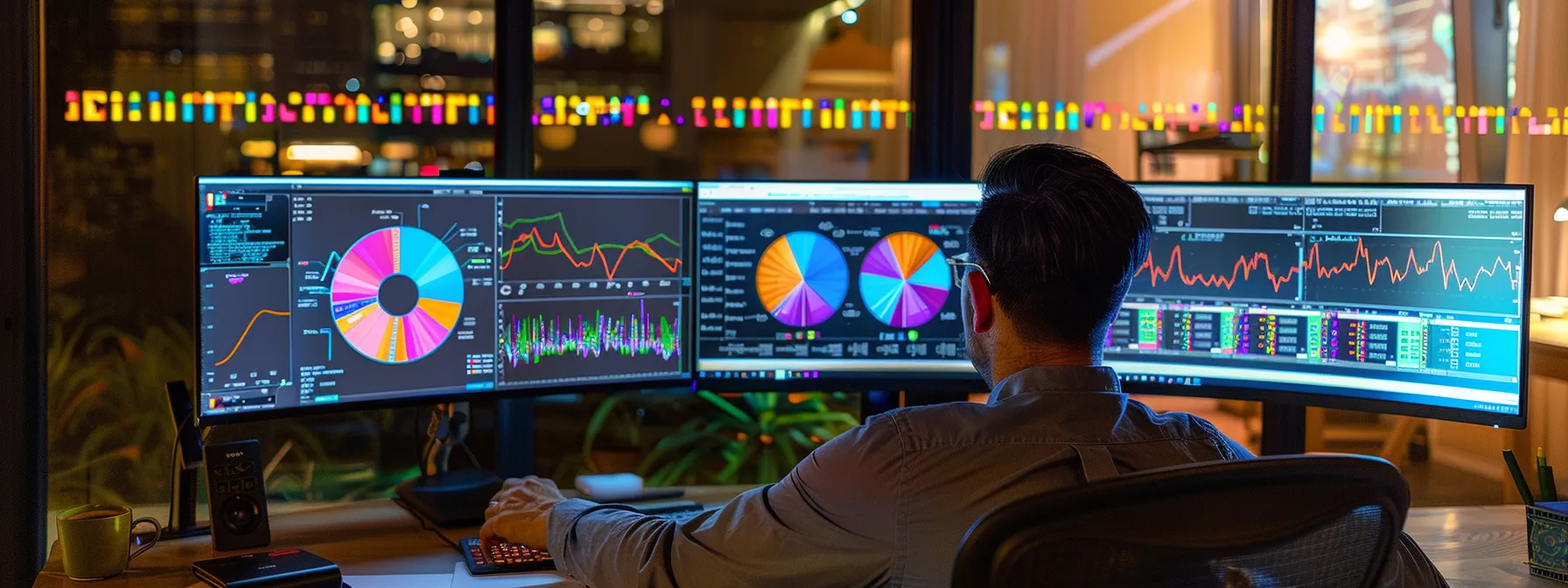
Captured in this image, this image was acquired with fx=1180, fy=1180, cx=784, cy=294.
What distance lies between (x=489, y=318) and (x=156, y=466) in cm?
116

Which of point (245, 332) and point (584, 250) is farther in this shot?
point (584, 250)

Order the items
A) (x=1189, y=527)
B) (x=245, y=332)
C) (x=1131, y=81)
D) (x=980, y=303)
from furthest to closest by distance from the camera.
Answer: (x=1131, y=81) < (x=245, y=332) < (x=980, y=303) < (x=1189, y=527)

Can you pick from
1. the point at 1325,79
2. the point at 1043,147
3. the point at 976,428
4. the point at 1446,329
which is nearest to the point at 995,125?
the point at 1325,79

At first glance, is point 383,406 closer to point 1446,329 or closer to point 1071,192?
point 1071,192

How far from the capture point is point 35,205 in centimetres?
241

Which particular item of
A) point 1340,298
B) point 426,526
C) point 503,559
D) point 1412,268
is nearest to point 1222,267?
point 1340,298

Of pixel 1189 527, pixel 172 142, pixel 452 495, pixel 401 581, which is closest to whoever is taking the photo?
pixel 1189 527

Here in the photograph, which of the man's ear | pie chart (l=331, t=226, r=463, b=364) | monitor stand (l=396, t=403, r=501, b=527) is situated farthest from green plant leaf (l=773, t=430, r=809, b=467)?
the man's ear

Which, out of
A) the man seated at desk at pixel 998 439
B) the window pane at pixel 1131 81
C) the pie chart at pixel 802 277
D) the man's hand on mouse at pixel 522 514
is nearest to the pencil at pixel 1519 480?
the man seated at desk at pixel 998 439

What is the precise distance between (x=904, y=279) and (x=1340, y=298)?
2.53 ft

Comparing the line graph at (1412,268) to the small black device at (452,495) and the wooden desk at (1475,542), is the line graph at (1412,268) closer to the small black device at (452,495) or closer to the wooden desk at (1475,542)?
the wooden desk at (1475,542)

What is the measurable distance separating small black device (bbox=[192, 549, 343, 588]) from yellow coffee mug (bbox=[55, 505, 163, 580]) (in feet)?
0.36

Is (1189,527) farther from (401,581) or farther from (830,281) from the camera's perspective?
(830,281)

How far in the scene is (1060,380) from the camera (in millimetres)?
1251
